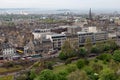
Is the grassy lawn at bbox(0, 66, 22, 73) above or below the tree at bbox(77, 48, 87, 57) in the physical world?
below

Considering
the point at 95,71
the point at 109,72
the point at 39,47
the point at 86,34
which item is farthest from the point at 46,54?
the point at 109,72

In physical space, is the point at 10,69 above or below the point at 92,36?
below

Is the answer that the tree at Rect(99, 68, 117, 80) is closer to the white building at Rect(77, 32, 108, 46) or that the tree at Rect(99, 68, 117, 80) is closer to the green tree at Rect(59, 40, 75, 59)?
the green tree at Rect(59, 40, 75, 59)

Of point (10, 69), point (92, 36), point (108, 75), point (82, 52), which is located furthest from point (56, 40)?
point (108, 75)

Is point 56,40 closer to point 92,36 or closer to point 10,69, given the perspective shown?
point 92,36

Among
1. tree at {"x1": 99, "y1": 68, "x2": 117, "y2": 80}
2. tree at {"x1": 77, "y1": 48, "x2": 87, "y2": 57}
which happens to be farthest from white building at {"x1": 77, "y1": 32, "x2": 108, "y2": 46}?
tree at {"x1": 99, "y1": 68, "x2": 117, "y2": 80}

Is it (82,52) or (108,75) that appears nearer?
(108,75)

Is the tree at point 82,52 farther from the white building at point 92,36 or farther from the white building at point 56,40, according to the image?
the white building at point 92,36

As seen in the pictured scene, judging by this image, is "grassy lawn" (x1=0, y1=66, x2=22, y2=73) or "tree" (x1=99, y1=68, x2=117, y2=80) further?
"grassy lawn" (x1=0, y1=66, x2=22, y2=73)

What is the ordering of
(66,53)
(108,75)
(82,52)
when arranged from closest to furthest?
(108,75) < (66,53) < (82,52)

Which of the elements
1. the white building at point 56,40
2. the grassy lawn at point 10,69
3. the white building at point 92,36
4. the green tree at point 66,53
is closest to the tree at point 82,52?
the green tree at point 66,53

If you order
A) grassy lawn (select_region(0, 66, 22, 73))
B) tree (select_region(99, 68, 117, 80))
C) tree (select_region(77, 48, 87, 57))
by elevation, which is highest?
tree (select_region(99, 68, 117, 80))
